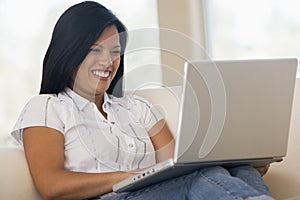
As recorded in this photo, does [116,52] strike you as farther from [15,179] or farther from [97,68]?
[15,179]

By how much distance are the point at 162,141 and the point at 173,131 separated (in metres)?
0.09

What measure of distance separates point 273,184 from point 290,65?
0.59 m

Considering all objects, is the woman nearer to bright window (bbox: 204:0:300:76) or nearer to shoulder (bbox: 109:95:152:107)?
shoulder (bbox: 109:95:152:107)

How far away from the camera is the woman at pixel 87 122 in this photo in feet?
5.62

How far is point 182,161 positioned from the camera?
4.73 feet

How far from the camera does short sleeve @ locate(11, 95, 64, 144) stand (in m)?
1.83

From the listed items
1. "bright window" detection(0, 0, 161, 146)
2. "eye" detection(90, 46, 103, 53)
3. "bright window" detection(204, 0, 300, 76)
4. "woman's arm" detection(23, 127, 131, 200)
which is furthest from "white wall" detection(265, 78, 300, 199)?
"bright window" detection(0, 0, 161, 146)

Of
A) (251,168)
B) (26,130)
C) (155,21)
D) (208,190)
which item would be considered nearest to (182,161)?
(208,190)

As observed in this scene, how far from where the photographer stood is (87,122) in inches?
76.1

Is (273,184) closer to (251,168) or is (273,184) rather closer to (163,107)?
(251,168)

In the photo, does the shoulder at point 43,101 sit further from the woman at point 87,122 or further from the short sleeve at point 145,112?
the short sleeve at point 145,112

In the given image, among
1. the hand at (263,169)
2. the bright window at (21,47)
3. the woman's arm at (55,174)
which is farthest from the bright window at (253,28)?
the woman's arm at (55,174)

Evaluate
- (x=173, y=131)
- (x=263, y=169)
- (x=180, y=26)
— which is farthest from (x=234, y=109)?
(x=180, y=26)

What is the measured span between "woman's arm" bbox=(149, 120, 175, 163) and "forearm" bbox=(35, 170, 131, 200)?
1.22 feet
